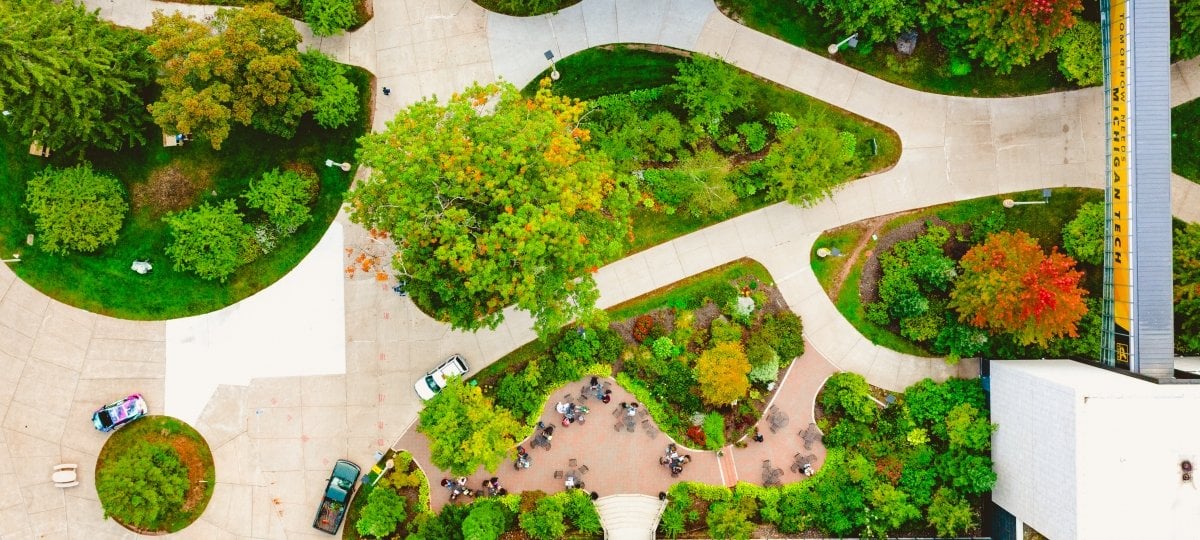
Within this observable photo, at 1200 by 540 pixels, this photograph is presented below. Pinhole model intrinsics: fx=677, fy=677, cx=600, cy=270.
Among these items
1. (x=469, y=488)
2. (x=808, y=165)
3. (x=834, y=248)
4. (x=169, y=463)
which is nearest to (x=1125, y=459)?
(x=834, y=248)

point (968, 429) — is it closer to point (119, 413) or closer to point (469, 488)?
point (469, 488)

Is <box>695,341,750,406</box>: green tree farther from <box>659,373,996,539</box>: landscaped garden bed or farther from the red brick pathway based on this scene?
<box>659,373,996,539</box>: landscaped garden bed

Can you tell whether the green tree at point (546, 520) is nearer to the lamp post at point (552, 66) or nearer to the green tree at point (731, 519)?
the green tree at point (731, 519)

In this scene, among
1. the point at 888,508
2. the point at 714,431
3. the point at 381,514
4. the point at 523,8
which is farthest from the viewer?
the point at 523,8

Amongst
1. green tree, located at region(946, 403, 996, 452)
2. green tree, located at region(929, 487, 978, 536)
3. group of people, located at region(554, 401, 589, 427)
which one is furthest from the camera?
group of people, located at region(554, 401, 589, 427)

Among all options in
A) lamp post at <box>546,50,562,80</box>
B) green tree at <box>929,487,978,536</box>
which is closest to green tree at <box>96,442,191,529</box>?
lamp post at <box>546,50,562,80</box>

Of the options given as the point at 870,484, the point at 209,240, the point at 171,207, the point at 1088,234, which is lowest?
the point at 870,484
